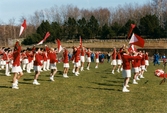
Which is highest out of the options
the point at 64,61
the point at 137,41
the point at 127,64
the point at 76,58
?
the point at 137,41

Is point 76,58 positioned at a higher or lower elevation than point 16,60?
lower

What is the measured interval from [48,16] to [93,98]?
328 ft

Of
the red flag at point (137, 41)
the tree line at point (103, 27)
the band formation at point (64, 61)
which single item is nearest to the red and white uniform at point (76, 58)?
the band formation at point (64, 61)

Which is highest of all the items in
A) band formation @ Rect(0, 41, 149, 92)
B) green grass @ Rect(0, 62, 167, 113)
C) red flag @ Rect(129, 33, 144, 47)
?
red flag @ Rect(129, 33, 144, 47)

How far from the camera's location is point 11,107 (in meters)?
10.1

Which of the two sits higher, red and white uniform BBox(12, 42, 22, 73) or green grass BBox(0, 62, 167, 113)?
red and white uniform BBox(12, 42, 22, 73)

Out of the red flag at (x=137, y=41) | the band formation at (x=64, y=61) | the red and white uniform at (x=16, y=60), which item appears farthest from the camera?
the red and white uniform at (x=16, y=60)

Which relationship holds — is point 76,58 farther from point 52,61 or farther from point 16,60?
point 16,60

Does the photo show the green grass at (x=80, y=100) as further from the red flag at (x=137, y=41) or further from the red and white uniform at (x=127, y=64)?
the red flag at (x=137, y=41)

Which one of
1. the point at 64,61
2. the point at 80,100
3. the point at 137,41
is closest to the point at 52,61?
the point at 64,61

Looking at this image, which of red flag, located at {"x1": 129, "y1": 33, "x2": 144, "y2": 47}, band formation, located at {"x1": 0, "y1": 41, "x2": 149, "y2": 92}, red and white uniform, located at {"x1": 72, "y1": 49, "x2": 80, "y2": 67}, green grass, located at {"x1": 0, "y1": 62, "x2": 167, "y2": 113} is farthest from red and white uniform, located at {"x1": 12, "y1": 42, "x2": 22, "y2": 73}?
red and white uniform, located at {"x1": 72, "y1": 49, "x2": 80, "y2": 67}

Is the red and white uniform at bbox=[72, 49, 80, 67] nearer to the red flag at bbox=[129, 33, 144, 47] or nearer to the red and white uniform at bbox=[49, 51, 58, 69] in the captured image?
the red and white uniform at bbox=[49, 51, 58, 69]

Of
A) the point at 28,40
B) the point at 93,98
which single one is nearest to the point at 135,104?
the point at 93,98

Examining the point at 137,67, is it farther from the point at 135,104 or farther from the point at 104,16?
the point at 104,16
